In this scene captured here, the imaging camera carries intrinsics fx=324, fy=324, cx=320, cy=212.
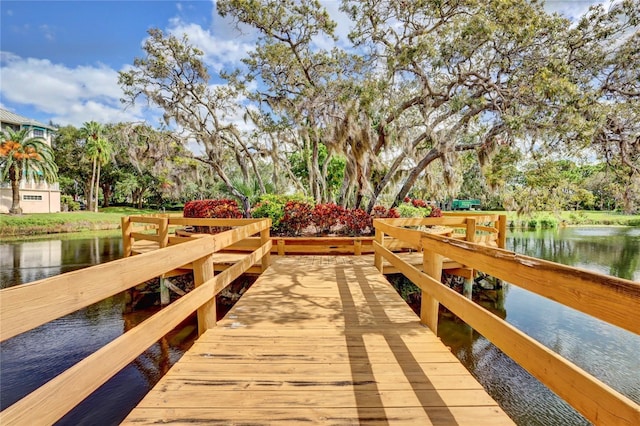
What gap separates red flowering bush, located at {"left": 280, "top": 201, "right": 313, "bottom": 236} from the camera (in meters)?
8.65

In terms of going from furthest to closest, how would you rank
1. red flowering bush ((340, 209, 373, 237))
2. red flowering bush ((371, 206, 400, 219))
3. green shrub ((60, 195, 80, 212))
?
green shrub ((60, 195, 80, 212)) → red flowering bush ((371, 206, 400, 219)) → red flowering bush ((340, 209, 373, 237))

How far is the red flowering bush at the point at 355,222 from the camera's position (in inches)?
346

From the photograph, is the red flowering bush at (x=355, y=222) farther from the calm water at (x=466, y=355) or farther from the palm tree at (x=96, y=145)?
the palm tree at (x=96, y=145)

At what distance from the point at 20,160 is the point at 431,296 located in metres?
34.7

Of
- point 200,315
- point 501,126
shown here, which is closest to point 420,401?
point 200,315

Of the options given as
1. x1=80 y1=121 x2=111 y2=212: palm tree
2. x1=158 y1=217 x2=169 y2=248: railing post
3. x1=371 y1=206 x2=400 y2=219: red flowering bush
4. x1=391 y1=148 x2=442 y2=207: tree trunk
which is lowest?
x1=158 y1=217 x2=169 y2=248: railing post

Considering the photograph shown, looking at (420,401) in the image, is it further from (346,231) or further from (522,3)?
(522,3)

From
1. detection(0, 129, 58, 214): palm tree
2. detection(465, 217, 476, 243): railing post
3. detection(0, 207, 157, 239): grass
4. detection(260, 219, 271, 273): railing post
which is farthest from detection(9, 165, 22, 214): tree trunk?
detection(465, 217, 476, 243): railing post

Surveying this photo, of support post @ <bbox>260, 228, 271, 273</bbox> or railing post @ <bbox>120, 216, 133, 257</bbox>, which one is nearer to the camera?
support post @ <bbox>260, 228, 271, 273</bbox>

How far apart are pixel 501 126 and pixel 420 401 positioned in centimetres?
811

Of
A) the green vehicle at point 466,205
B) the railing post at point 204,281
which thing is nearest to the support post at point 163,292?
the railing post at point 204,281

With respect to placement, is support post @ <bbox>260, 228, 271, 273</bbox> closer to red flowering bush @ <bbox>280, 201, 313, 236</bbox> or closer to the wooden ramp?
the wooden ramp

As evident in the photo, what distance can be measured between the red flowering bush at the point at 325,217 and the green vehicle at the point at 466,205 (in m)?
52.5

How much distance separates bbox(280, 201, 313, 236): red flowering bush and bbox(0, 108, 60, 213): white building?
3136 cm
